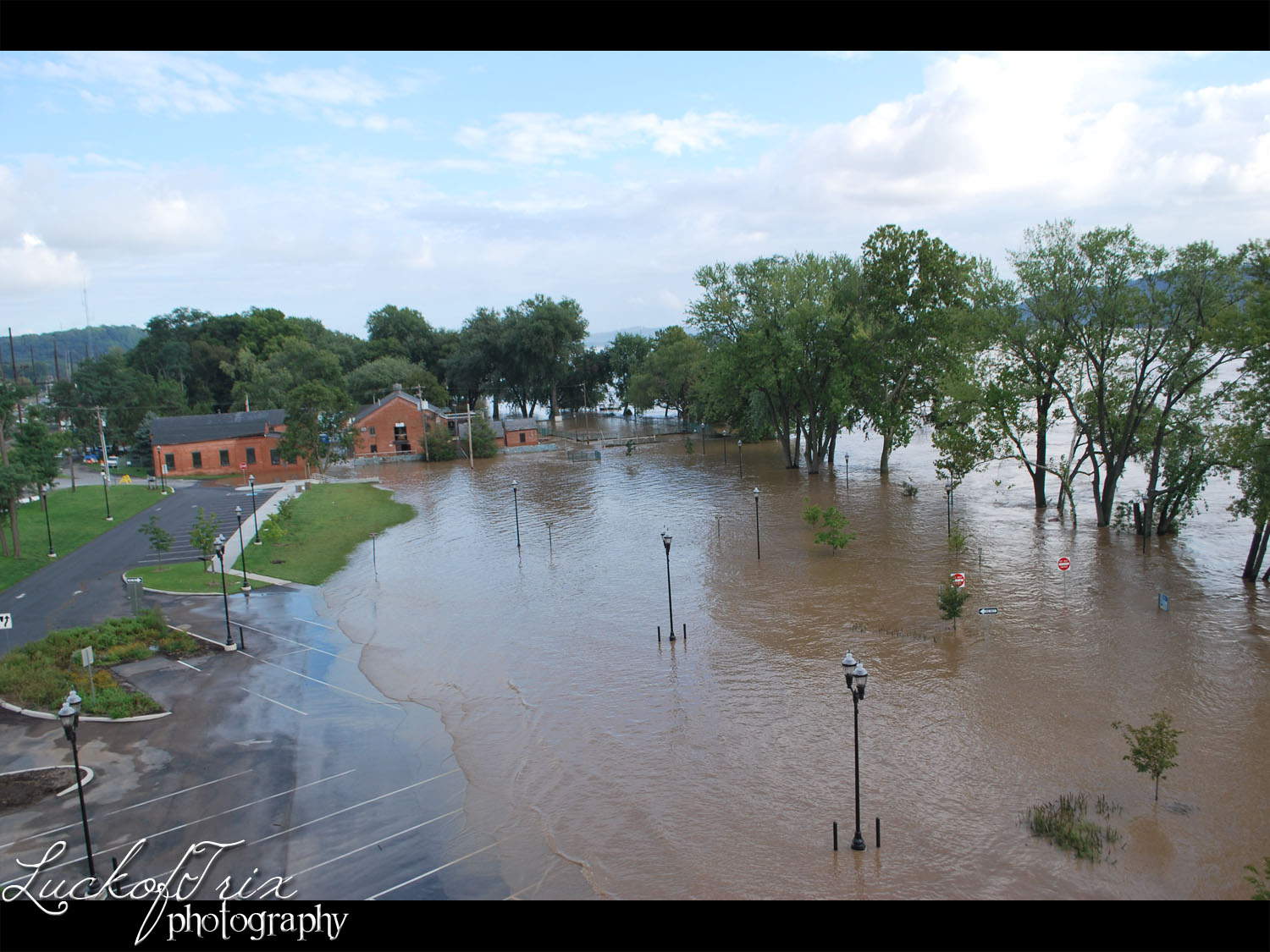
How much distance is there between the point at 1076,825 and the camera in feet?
46.6

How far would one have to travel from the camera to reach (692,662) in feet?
75.6

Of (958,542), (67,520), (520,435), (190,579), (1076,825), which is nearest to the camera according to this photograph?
(1076,825)

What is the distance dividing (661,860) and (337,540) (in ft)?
100

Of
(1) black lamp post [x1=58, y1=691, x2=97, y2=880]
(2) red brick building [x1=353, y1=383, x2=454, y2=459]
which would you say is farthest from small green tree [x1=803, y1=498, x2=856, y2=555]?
(2) red brick building [x1=353, y1=383, x2=454, y2=459]

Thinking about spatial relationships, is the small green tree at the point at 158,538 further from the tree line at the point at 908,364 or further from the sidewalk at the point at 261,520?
the tree line at the point at 908,364

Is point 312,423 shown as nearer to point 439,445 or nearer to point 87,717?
point 439,445

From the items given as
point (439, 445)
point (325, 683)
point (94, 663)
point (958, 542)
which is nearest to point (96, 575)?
point (94, 663)

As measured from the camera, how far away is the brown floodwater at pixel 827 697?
1388 cm

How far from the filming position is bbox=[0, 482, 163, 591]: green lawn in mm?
34844

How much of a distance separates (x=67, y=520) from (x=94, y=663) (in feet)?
88.5

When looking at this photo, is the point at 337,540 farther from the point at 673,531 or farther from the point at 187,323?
the point at 187,323

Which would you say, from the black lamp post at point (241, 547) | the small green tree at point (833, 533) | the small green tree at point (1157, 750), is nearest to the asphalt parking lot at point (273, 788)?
the black lamp post at point (241, 547)

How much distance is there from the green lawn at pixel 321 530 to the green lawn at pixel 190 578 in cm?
126

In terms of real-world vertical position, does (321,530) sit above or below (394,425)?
below
